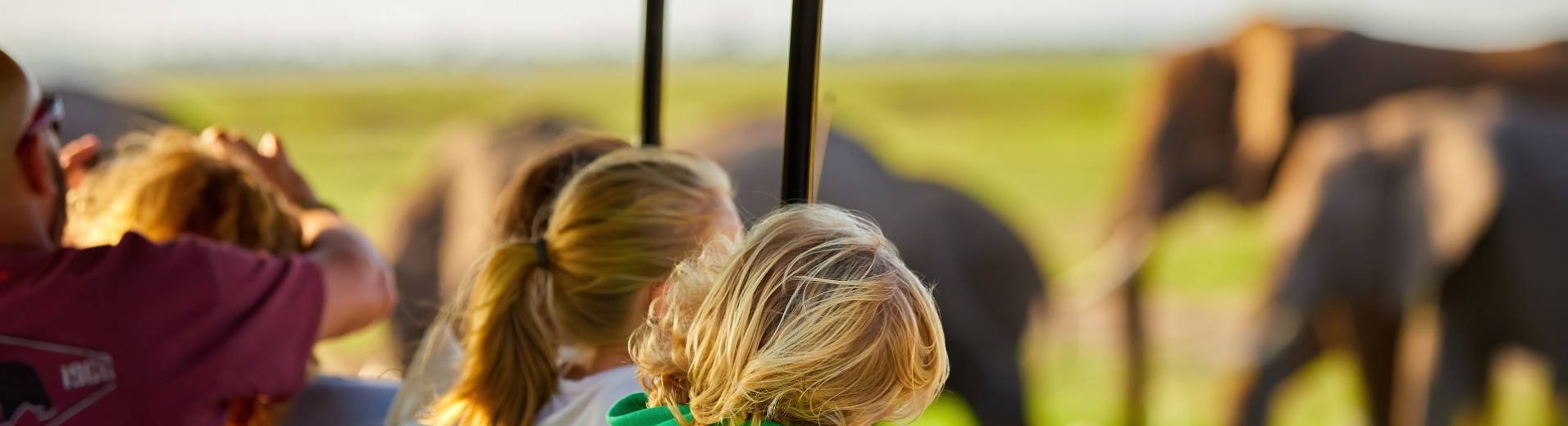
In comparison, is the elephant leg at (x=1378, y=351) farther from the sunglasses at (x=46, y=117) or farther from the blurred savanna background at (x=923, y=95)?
the sunglasses at (x=46, y=117)

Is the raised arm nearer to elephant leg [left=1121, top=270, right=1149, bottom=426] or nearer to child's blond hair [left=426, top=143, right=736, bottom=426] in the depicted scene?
child's blond hair [left=426, top=143, right=736, bottom=426]

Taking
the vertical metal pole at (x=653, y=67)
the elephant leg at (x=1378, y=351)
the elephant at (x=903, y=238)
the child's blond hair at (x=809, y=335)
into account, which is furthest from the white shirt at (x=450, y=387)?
the elephant leg at (x=1378, y=351)

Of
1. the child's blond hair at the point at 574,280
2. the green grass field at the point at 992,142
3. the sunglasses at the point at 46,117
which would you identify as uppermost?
the sunglasses at the point at 46,117

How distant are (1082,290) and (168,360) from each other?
133 inches

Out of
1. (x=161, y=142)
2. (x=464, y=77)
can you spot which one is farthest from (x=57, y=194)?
(x=464, y=77)

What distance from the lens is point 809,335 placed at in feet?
1.53

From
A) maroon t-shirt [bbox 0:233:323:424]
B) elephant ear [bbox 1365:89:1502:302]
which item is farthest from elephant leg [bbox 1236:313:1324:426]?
maroon t-shirt [bbox 0:233:323:424]

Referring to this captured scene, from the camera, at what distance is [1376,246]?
108 inches

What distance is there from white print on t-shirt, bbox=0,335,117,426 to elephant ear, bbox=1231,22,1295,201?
3164 mm

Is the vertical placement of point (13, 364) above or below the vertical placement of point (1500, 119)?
above

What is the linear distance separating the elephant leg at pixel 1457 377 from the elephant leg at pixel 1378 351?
0.15m

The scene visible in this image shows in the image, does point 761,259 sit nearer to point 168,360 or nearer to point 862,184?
point 168,360

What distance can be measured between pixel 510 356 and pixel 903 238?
7.44 feet

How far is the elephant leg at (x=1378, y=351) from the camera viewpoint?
2.85 meters
